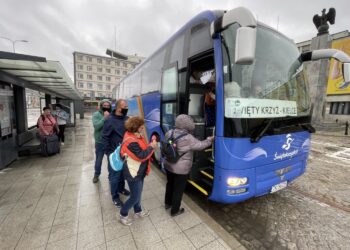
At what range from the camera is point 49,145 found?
5746 mm

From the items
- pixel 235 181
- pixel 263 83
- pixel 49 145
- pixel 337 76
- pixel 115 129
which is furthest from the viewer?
pixel 337 76

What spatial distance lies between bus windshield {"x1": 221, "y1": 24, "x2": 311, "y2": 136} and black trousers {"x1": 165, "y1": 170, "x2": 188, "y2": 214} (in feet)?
3.82

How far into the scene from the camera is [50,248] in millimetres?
2127

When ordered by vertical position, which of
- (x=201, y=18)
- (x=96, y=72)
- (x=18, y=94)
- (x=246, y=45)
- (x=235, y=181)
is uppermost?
(x=96, y=72)

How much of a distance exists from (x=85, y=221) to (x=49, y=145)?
438 cm

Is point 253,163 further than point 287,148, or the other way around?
point 287,148

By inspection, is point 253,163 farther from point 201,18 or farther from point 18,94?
point 18,94

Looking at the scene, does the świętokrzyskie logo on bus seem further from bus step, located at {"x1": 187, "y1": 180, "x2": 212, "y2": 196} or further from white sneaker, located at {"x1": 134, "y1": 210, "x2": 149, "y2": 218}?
white sneaker, located at {"x1": 134, "y1": 210, "x2": 149, "y2": 218}

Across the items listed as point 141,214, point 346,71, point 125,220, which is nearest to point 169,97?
point 141,214

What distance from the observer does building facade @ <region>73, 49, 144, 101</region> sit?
50781mm

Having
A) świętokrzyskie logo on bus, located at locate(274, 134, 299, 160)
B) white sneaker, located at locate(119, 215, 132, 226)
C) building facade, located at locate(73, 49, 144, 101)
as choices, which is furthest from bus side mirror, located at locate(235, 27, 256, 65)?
building facade, located at locate(73, 49, 144, 101)

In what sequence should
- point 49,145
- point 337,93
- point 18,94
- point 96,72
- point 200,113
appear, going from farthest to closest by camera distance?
point 96,72, point 337,93, point 18,94, point 49,145, point 200,113

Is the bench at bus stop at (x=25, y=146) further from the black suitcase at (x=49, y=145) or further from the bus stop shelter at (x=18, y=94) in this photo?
the black suitcase at (x=49, y=145)

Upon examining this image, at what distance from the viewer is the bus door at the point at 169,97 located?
352 cm
